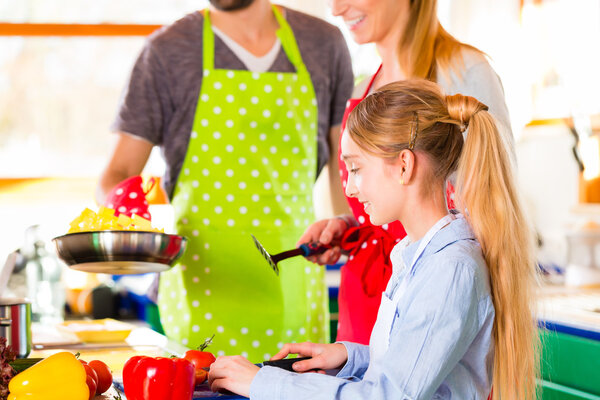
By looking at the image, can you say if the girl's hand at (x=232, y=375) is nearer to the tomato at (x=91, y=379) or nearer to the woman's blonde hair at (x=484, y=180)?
the tomato at (x=91, y=379)

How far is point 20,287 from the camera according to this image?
323 centimetres

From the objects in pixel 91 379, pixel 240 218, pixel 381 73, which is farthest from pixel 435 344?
pixel 240 218

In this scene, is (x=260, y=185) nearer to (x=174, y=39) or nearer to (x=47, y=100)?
(x=174, y=39)

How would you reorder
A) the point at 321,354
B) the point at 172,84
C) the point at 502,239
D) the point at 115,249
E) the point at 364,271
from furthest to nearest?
the point at 172,84 < the point at 364,271 < the point at 115,249 < the point at 321,354 < the point at 502,239

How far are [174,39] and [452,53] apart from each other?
2.52ft

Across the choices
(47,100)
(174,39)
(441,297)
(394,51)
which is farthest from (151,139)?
(47,100)

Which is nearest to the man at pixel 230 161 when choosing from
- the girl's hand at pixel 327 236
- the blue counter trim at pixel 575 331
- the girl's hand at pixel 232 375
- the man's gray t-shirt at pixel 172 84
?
the man's gray t-shirt at pixel 172 84

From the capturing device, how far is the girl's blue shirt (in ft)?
3.61

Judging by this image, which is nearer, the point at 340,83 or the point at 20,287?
the point at 340,83

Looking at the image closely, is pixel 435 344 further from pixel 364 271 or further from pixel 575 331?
pixel 575 331

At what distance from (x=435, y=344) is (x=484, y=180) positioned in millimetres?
278

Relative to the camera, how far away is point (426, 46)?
5.47 ft

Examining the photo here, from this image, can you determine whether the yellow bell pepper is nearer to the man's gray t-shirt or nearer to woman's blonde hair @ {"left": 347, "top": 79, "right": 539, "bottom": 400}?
woman's blonde hair @ {"left": 347, "top": 79, "right": 539, "bottom": 400}

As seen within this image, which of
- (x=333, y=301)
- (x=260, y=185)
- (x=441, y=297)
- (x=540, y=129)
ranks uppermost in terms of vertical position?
(x=540, y=129)
